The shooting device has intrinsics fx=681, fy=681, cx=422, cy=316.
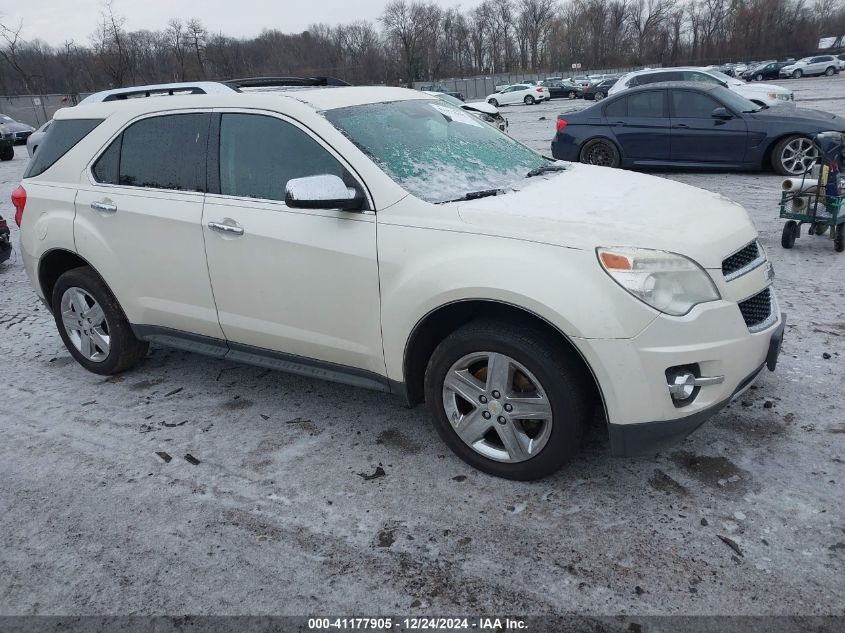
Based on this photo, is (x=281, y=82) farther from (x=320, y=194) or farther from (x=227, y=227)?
(x=320, y=194)

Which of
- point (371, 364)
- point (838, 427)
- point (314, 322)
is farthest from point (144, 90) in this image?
point (838, 427)

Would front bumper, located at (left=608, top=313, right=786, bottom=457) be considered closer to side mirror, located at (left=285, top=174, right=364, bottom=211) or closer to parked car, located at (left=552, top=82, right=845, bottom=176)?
side mirror, located at (left=285, top=174, right=364, bottom=211)

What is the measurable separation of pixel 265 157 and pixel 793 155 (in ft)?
30.2

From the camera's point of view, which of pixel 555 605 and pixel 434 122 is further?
pixel 434 122

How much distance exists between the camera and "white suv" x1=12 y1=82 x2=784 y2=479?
2.81 metres

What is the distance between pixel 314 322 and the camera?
355cm

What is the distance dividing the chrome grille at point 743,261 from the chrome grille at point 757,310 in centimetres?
13

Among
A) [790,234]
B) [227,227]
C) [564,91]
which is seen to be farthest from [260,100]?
[564,91]

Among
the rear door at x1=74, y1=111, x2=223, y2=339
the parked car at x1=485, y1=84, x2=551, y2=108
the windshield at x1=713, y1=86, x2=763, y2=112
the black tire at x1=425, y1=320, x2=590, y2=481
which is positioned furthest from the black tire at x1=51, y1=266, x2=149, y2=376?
the parked car at x1=485, y1=84, x2=551, y2=108

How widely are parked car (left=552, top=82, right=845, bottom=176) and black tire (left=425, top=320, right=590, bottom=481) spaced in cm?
869

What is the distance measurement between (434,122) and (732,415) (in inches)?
91.8

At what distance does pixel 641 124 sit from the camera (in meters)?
11.2

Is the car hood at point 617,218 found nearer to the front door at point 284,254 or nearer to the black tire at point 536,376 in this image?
the black tire at point 536,376

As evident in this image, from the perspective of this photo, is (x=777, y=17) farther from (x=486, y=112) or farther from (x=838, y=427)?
(x=838, y=427)
